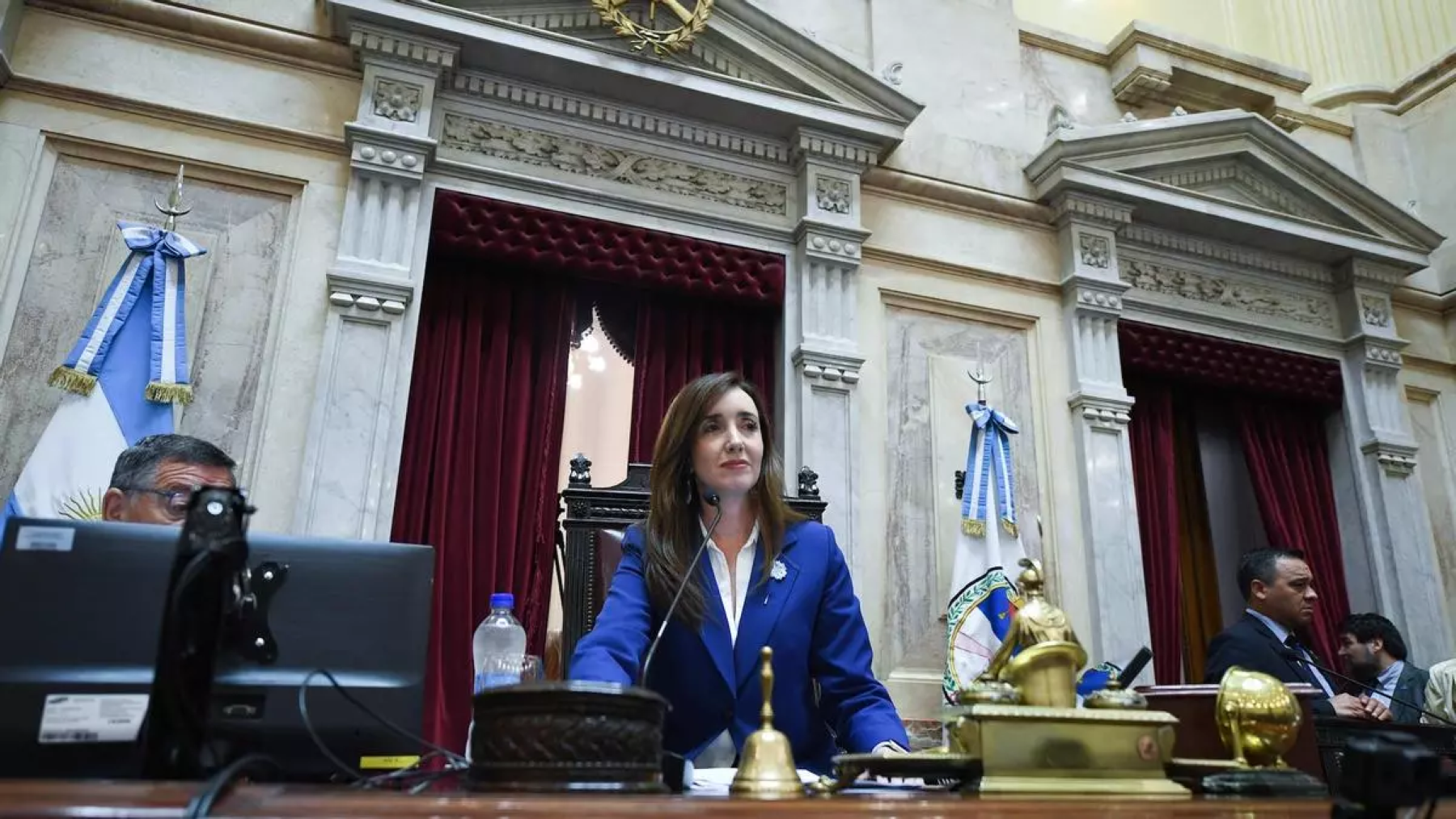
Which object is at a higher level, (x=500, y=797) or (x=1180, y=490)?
(x=1180, y=490)

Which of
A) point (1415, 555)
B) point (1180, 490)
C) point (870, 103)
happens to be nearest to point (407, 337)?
point (870, 103)

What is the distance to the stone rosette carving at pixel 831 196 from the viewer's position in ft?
14.0

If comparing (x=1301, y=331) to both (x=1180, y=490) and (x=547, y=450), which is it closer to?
(x=1180, y=490)

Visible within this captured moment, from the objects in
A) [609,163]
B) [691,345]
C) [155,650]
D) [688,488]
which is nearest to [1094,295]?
[691,345]

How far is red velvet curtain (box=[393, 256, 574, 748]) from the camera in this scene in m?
3.58

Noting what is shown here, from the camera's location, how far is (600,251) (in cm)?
399

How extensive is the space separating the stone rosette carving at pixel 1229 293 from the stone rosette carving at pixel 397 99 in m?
3.36

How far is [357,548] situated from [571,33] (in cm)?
339

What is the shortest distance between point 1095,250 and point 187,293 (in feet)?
12.7

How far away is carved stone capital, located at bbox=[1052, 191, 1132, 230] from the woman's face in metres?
3.40

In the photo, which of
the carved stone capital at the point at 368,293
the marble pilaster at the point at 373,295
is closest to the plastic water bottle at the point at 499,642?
the marble pilaster at the point at 373,295

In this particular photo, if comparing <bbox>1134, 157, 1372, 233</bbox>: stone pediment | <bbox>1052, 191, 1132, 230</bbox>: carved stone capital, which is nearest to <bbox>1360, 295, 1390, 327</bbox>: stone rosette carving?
<bbox>1134, 157, 1372, 233</bbox>: stone pediment

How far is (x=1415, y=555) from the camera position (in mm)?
4918

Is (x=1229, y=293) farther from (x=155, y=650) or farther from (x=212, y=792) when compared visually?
(x=212, y=792)
